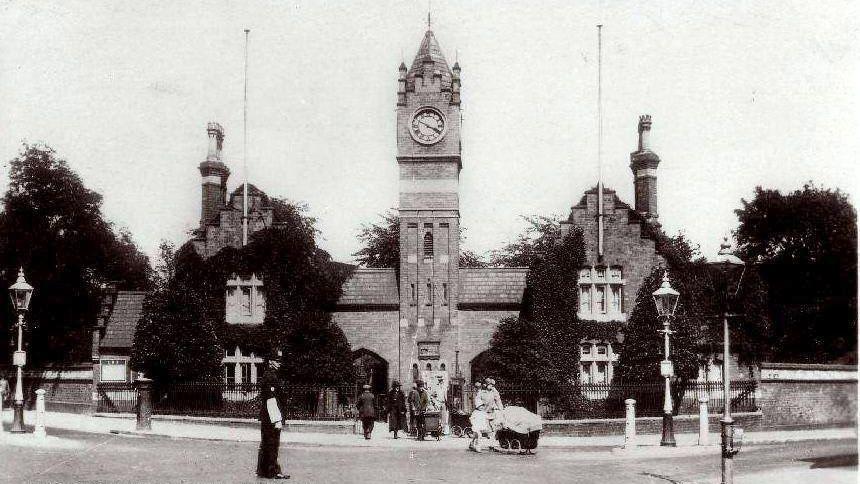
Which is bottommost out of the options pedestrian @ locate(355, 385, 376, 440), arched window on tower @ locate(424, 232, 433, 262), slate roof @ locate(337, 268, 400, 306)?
pedestrian @ locate(355, 385, 376, 440)

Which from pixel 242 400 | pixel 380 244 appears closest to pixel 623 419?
pixel 242 400

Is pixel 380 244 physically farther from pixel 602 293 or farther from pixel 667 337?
pixel 667 337

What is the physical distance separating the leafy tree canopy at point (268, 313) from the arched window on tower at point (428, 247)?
125 inches

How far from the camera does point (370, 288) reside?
110 ft

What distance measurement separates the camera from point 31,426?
81.8 ft

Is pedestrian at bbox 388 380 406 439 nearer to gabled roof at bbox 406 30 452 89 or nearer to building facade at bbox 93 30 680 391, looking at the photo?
building facade at bbox 93 30 680 391

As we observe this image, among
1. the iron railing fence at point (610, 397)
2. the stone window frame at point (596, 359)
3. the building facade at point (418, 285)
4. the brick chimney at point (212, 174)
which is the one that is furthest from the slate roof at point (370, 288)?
the brick chimney at point (212, 174)

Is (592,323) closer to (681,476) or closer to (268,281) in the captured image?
(268,281)

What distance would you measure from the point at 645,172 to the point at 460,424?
18.8 m

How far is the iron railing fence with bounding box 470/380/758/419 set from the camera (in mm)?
28156

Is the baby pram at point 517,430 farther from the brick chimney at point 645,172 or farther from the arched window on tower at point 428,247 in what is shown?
the brick chimney at point 645,172

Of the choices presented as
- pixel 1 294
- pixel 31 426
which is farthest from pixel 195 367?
pixel 1 294

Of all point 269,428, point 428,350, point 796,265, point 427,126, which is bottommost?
point 269,428

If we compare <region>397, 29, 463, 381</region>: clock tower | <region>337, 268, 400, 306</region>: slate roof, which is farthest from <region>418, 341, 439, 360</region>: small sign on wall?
<region>337, 268, 400, 306</region>: slate roof
